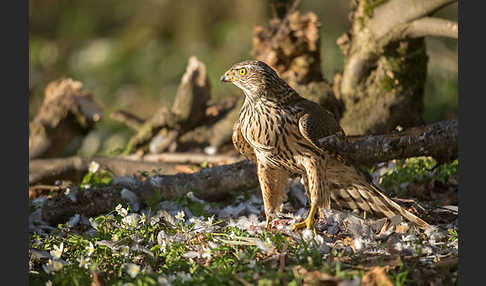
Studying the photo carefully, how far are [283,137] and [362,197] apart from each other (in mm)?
1128

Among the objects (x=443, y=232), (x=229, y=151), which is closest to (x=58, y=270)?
(x=443, y=232)

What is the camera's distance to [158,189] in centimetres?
533

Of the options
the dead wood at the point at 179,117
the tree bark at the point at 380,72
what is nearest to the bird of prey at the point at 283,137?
the tree bark at the point at 380,72

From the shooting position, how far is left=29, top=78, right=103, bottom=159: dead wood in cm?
725

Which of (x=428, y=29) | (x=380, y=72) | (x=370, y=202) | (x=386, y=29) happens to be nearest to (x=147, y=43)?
(x=380, y=72)

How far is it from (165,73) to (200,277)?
45.4 ft

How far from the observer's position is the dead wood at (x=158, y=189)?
4973 mm

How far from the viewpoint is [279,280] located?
3.03 m

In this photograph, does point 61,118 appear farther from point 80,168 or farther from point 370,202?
point 370,202

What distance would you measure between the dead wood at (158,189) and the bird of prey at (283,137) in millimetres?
996

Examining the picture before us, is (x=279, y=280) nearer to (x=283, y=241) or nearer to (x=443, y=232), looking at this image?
(x=283, y=241)

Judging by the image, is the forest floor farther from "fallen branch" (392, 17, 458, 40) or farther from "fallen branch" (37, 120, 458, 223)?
"fallen branch" (392, 17, 458, 40)

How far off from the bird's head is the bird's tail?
97 centimetres

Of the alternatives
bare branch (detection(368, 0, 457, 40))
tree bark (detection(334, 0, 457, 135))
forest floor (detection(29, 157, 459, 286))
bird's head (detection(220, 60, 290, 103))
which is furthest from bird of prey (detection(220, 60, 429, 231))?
bare branch (detection(368, 0, 457, 40))
